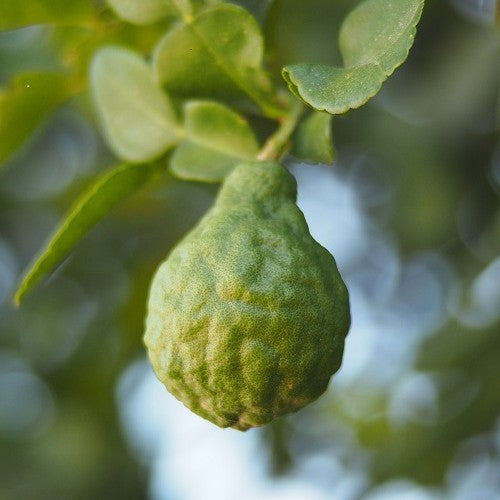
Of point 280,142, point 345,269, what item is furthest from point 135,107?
point 345,269

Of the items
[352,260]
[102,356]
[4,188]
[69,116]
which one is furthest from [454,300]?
[4,188]

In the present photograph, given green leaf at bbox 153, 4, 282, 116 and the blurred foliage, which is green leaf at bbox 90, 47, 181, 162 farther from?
the blurred foliage

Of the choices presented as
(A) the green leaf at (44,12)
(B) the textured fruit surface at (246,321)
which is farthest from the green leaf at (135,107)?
(B) the textured fruit surface at (246,321)

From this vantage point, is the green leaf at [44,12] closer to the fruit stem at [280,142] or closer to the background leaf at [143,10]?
the background leaf at [143,10]

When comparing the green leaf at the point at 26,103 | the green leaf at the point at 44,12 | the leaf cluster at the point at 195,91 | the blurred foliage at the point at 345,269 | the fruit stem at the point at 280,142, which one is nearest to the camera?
the leaf cluster at the point at 195,91

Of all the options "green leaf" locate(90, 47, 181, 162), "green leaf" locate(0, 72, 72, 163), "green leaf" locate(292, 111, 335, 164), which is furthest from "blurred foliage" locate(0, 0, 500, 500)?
"green leaf" locate(292, 111, 335, 164)

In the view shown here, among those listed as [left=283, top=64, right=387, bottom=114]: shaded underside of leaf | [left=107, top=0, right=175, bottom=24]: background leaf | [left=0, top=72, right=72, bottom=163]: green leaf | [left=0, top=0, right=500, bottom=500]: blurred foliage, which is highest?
[left=283, top=64, right=387, bottom=114]: shaded underside of leaf
